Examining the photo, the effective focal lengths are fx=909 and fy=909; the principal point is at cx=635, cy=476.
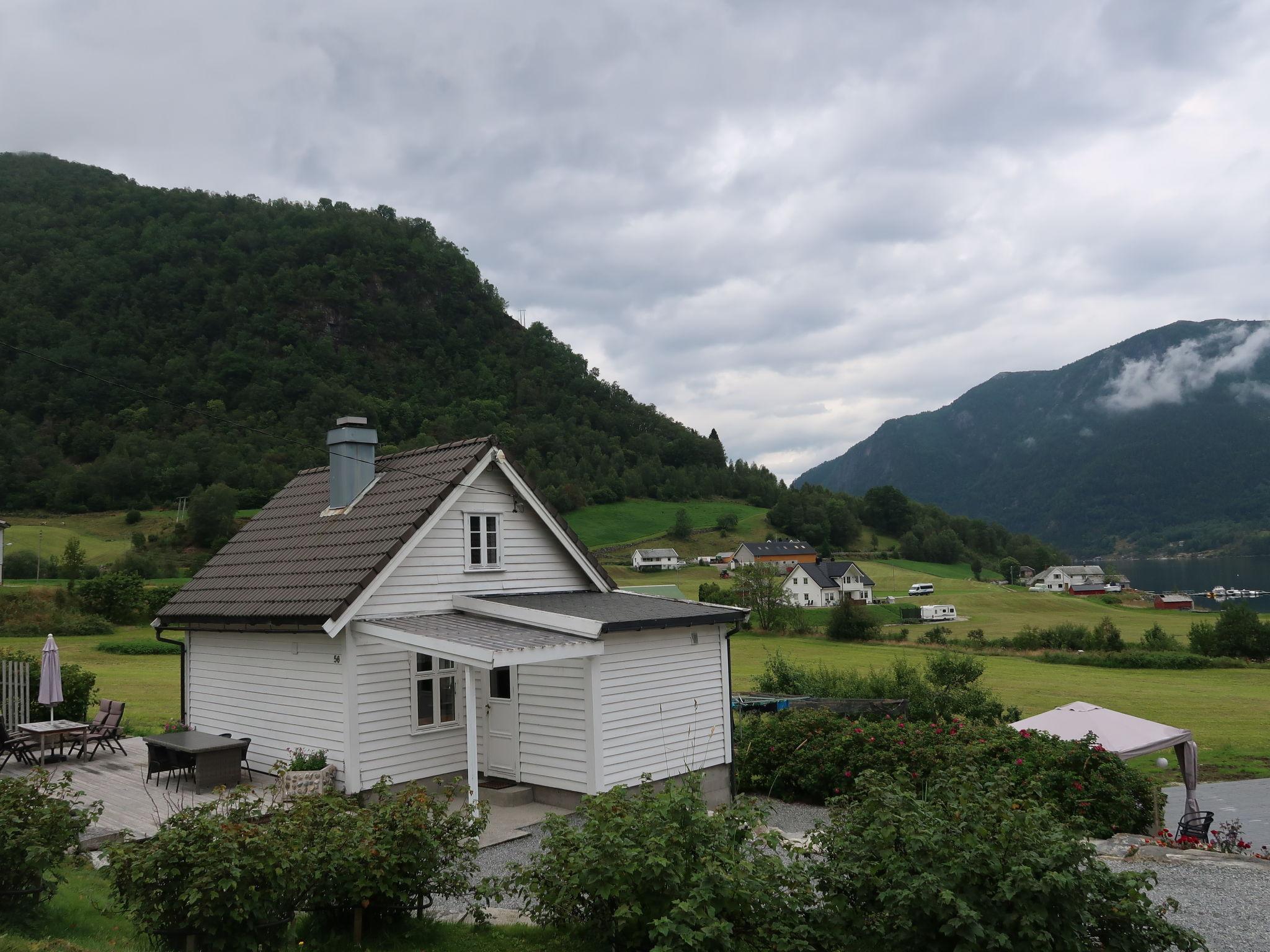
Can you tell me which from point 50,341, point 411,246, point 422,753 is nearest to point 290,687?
point 422,753

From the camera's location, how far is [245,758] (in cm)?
1420

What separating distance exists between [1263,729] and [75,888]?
3048 cm

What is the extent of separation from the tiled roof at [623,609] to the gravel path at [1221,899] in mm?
6310

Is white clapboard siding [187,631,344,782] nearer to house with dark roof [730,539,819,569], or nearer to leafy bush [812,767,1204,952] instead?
leafy bush [812,767,1204,952]

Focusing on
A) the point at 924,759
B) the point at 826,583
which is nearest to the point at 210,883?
the point at 924,759

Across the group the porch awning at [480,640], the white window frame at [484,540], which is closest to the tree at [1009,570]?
the white window frame at [484,540]

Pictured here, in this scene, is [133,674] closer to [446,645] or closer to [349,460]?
[349,460]

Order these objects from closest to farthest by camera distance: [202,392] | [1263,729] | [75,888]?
[75,888] → [1263,729] → [202,392]

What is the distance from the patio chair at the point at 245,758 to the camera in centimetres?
1362

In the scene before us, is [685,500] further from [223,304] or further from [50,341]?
[50,341]

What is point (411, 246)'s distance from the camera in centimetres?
15088

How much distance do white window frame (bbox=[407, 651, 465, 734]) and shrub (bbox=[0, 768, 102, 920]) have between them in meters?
6.56

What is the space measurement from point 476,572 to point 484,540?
55 centimetres

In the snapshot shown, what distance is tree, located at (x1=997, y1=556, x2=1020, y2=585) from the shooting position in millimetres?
131500
